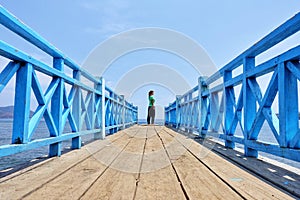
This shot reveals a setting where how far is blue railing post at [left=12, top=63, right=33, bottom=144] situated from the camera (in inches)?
65.1

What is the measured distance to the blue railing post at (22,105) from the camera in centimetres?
165

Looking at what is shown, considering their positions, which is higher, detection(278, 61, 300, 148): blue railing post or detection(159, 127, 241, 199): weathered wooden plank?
detection(278, 61, 300, 148): blue railing post

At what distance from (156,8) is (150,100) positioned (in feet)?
24.8

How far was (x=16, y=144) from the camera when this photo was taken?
63.1 inches

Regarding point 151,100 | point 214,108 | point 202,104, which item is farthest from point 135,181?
point 151,100

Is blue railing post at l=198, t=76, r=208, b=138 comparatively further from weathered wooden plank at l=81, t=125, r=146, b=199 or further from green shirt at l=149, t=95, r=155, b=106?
green shirt at l=149, t=95, r=155, b=106

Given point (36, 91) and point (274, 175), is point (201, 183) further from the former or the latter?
point (36, 91)

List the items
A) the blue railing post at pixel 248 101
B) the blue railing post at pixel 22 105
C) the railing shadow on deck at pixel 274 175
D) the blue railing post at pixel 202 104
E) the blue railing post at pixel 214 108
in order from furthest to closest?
1. the blue railing post at pixel 202 104
2. the blue railing post at pixel 214 108
3. the blue railing post at pixel 248 101
4. the blue railing post at pixel 22 105
5. the railing shadow on deck at pixel 274 175

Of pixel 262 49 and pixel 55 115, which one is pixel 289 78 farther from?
pixel 55 115

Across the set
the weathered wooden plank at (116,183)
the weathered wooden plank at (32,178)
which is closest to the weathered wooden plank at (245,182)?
the weathered wooden plank at (116,183)

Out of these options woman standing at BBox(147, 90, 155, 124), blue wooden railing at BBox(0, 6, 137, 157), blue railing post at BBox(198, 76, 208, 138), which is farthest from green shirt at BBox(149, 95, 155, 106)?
blue wooden railing at BBox(0, 6, 137, 157)

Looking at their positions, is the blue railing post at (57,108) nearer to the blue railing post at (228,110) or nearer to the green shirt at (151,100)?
the blue railing post at (228,110)

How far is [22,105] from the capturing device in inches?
65.4

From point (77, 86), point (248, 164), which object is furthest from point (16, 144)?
point (248, 164)
